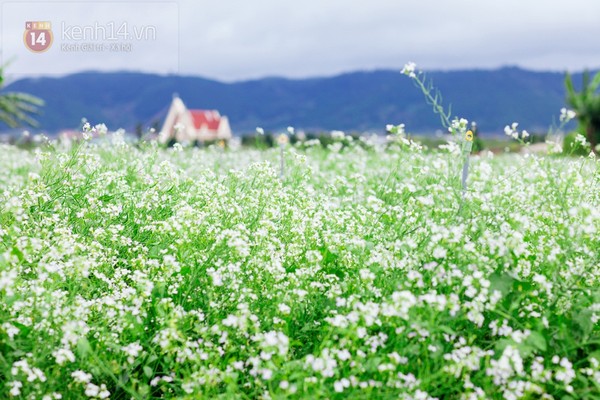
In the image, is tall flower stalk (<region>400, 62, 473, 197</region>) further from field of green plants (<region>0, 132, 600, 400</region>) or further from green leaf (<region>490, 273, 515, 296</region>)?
green leaf (<region>490, 273, 515, 296</region>)

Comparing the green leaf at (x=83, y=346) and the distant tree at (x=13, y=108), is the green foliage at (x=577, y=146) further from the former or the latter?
the distant tree at (x=13, y=108)

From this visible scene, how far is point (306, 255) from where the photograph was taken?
20.4ft

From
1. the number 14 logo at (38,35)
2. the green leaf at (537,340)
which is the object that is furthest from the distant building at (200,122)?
the green leaf at (537,340)

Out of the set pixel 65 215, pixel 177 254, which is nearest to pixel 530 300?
pixel 177 254

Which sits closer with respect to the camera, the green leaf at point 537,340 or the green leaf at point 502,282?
the green leaf at point 537,340

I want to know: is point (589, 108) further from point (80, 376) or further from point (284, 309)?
point (80, 376)

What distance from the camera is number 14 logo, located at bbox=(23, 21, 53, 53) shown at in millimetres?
14252

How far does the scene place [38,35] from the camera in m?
14.9

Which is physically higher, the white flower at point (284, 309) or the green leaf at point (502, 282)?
the green leaf at point (502, 282)

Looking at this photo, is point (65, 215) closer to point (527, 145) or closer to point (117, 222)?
point (117, 222)

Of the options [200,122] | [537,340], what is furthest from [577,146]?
[200,122]

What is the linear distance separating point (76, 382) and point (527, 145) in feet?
17.0

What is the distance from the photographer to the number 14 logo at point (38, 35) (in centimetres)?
1425

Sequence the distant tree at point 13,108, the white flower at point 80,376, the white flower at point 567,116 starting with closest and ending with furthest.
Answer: the white flower at point 80,376, the white flower at point 567,116, the distant tree at point 13,108
